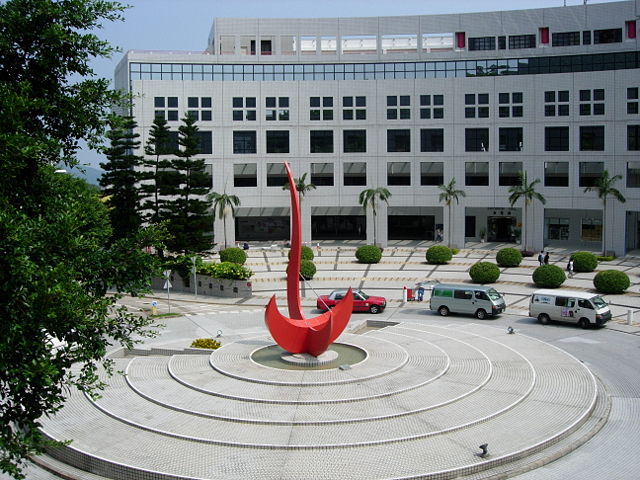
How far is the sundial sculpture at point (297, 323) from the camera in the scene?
67.1ft

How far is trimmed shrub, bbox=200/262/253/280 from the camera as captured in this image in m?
37.6

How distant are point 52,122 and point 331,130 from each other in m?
45.1

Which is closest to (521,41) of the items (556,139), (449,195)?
(556,139)

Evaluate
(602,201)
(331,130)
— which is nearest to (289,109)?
(331,130)

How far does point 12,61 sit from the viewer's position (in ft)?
40.3

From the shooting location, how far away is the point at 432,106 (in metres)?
56.0

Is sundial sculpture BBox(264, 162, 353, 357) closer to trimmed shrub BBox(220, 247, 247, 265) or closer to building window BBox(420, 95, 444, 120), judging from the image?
trimmed shrub BBox(220, 247, 247, 265)

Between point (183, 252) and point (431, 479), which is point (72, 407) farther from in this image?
point (183, 252)

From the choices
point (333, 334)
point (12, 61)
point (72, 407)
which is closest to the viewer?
point (12, 61)

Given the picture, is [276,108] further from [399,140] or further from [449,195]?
[449,195]

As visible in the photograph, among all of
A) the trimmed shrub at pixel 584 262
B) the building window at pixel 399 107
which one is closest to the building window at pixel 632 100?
the trimmed shrub at pixel 584 262

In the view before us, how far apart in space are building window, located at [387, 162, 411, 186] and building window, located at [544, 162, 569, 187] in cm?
1128

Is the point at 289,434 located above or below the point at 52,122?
below

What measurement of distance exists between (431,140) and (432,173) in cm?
280
